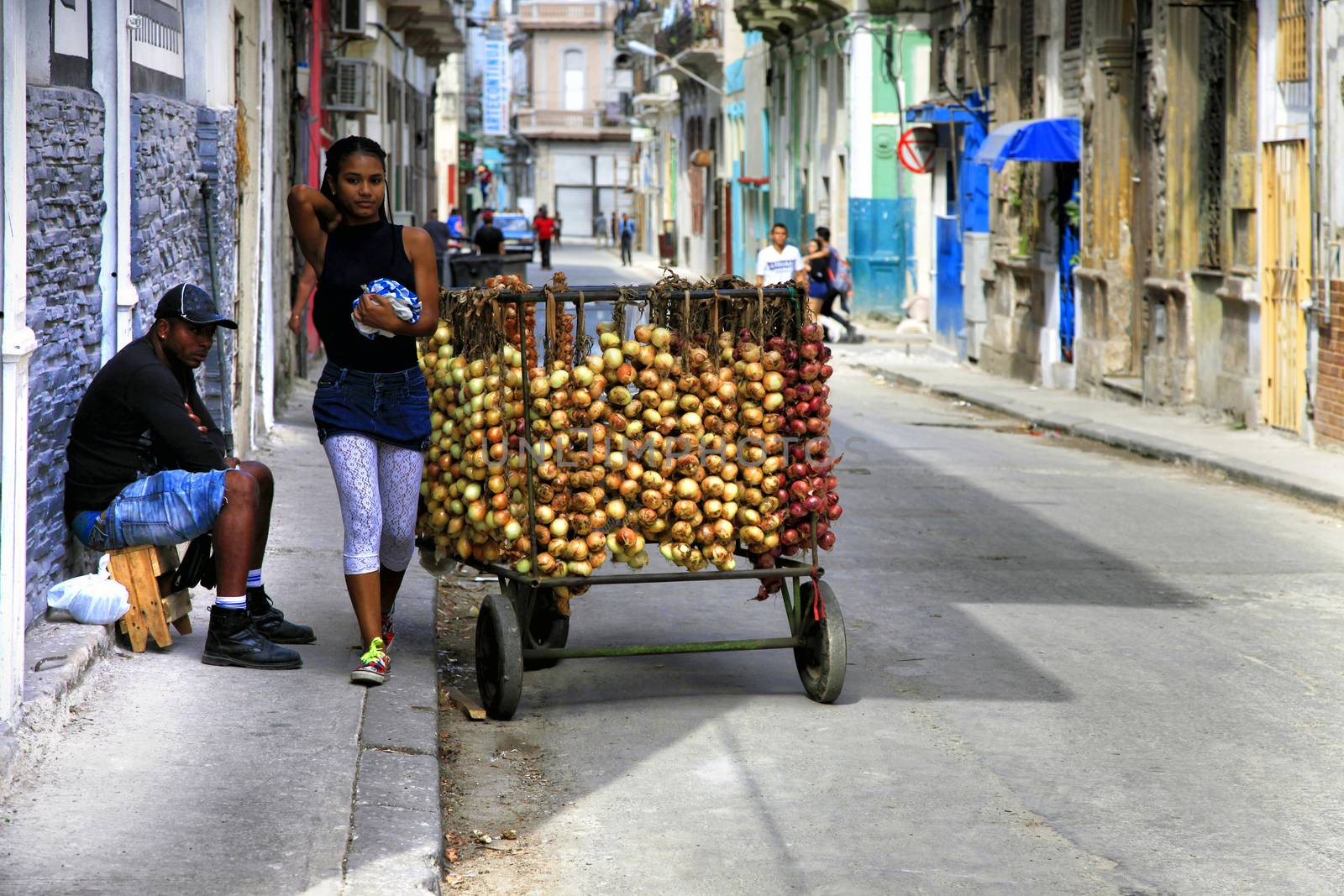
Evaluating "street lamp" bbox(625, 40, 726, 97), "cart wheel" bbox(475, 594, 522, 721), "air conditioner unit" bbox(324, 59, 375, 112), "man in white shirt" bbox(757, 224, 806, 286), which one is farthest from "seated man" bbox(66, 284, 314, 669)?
"street lamp" bbox(625, 40, 726, 97)

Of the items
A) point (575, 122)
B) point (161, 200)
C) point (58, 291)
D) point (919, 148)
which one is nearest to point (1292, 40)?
point (161, 200)

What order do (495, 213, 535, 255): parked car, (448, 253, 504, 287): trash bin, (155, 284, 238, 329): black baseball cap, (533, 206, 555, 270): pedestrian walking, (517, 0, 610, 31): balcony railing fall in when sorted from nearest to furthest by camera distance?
(155, 284, 238, 329): black baseball cap
(448, 253, 504, 287): trash bin
(533, 206, 555, 270): pedestrian walking
(495, 213, 535, 255): parked car
(517, 0, 610, 31): balcony railing

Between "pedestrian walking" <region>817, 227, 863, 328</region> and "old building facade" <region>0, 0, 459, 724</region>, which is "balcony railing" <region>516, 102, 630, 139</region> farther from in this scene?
"old building facade" <region>0, 0, 459, 724</region>

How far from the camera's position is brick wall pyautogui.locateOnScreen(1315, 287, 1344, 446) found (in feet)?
45.0

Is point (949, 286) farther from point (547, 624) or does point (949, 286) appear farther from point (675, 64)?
point (675, 64)

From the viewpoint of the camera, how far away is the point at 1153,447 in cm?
1471

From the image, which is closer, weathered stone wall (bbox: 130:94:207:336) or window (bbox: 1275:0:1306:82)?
weathered stone wall (bbox: 130:94:207:336)

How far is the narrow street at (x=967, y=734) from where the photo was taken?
5016mm

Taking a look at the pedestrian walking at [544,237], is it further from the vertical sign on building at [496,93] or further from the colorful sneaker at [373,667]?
the colorful sneaker at [373,667]

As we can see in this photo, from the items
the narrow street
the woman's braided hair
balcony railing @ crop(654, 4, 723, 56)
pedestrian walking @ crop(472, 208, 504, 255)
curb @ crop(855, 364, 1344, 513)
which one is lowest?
→ the narrow street

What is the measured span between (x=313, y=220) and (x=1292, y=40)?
1035 cm

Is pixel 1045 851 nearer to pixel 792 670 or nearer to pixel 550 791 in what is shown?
pixel 550 791

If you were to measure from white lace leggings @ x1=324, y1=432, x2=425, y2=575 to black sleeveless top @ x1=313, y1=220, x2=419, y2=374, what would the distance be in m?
0.27

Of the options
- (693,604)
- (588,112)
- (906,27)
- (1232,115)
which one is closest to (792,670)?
(693,604)
